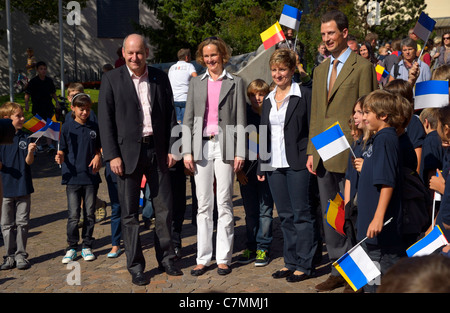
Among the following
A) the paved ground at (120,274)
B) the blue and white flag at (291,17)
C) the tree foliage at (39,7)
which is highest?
the tree foliage at (39,7)

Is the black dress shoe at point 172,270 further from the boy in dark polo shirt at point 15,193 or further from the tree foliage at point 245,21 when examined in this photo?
the tree foliage at point 245,21

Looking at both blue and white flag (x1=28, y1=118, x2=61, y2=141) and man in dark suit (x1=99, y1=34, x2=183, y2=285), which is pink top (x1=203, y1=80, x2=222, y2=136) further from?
blue and white flag (x1=28, y1=118, x2=61, y2=141)

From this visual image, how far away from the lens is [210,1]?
75.0ft

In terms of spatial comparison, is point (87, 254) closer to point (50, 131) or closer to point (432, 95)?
point (50, 131)

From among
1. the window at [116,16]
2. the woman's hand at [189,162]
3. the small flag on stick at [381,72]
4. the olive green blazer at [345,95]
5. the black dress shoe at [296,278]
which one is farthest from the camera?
the window at [116,16]

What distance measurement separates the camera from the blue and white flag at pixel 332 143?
4.82 metres

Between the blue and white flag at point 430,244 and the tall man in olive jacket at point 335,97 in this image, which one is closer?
the blue and white flag at point 430,244

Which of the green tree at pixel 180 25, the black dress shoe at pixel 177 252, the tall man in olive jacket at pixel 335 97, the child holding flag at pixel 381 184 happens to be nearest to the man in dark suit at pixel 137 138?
the black dress shoe at pixel 177 252

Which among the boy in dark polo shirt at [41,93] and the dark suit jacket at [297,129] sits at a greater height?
the boy in dark polo shirt at [41,93]

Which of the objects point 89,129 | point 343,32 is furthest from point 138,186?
point 343,32

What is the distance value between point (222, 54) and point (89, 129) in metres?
1.90

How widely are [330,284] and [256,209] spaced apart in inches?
56.0

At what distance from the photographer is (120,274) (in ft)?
20.1

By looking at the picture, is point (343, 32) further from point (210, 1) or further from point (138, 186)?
point (210, 1)
